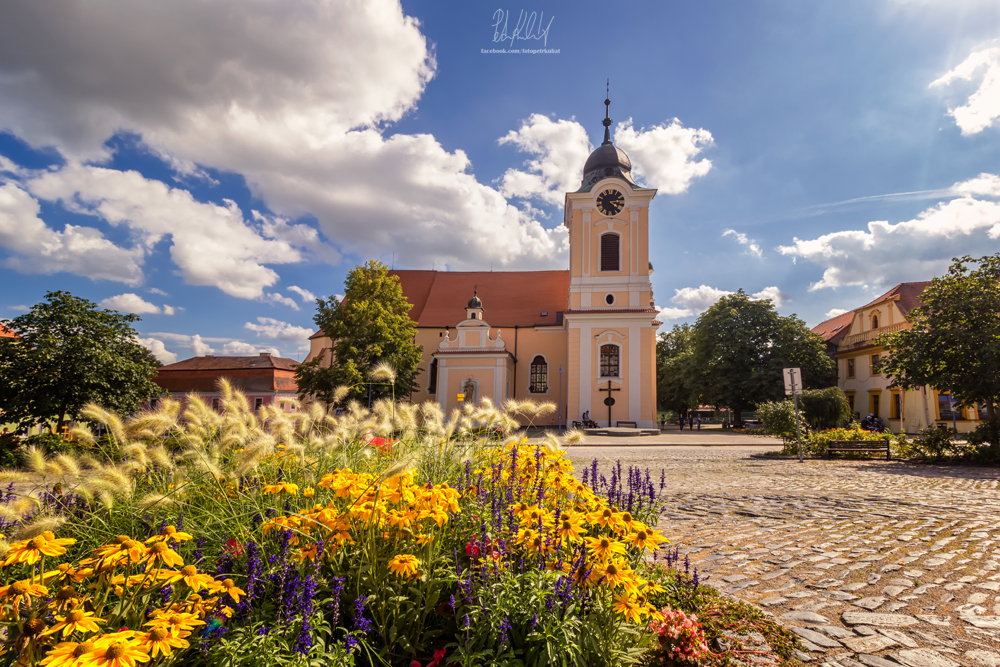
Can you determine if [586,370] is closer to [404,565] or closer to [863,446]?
[863,446]

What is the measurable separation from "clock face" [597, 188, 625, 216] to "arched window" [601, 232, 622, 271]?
1.46 m

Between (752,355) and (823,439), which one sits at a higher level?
(752,355)

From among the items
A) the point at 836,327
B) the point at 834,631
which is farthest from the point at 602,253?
the point at 834,631

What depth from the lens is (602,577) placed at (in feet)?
7.78

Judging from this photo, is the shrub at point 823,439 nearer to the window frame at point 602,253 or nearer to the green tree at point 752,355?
the window frame at point 602,253

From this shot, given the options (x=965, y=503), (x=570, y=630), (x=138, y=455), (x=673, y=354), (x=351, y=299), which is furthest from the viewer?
(x=673, y=354)

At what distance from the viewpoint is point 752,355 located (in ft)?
115

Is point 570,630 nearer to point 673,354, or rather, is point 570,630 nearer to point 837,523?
point 837,523

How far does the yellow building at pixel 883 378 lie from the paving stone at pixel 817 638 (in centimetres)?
3085

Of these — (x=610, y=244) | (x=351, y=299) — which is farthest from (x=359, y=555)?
(x=610, y=244)

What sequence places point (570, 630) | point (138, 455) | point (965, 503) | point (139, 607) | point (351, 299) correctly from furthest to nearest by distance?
point (351, 299) → point (965, 503) → point (138, 455) → point (570, 630) → point (139, 607)

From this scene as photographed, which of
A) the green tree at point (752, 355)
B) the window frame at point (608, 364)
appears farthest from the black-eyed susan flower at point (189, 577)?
the green tree at point (752, 355)

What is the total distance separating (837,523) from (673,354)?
150 feet

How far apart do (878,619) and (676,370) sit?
42.9 m
